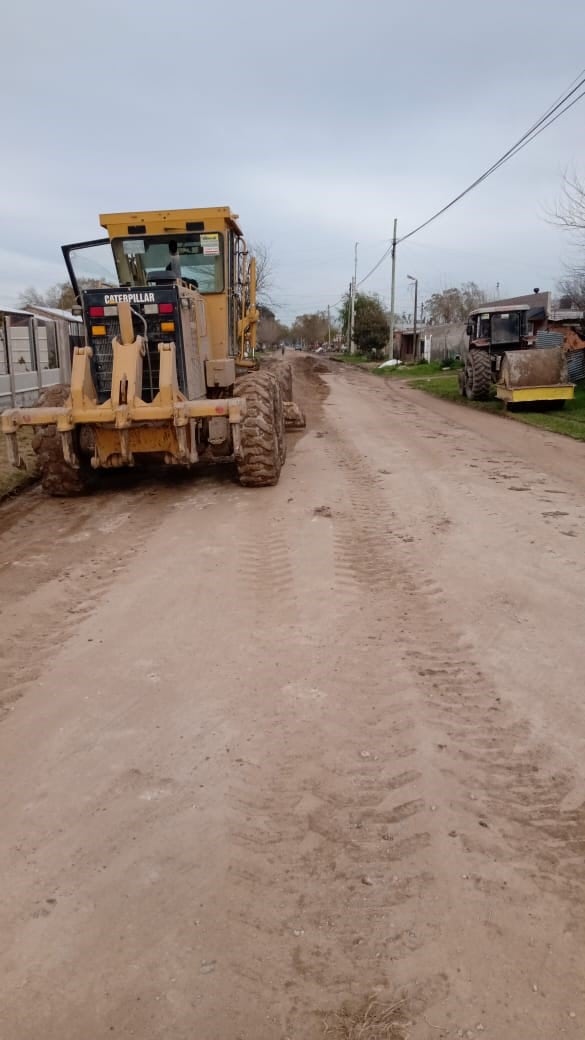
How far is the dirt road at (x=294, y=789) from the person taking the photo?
7.13ft

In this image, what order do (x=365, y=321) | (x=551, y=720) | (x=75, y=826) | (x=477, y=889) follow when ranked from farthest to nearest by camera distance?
(x=365, y=321)
(x=551, y=720)
(x=75, y=826)
(x=477, y=889)

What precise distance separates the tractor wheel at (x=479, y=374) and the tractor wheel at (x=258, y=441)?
12014 mm

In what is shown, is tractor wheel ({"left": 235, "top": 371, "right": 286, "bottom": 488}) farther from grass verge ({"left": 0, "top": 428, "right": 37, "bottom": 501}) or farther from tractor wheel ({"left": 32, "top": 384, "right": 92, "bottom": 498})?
grass verge ({"left": 0, "top": 428, "right": 37, "bottom": 501})

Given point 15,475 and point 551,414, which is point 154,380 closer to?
point 15,475

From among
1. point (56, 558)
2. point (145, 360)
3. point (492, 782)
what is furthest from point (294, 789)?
point (145, 360)

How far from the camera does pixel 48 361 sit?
20969mm

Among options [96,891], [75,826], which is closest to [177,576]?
[75,826]

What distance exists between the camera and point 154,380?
8.46 m

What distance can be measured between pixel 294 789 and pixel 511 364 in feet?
51.0

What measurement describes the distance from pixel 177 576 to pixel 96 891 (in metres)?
3.10

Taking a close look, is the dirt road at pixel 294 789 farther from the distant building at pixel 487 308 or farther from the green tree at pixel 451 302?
the green tree at pixel 451 302

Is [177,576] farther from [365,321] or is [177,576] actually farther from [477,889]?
[365,321]

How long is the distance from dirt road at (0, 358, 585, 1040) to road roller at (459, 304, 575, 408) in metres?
11.4

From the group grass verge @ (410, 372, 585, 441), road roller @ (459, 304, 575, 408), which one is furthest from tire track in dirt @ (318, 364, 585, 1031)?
road roller @ (459, 304, 575, 408)
